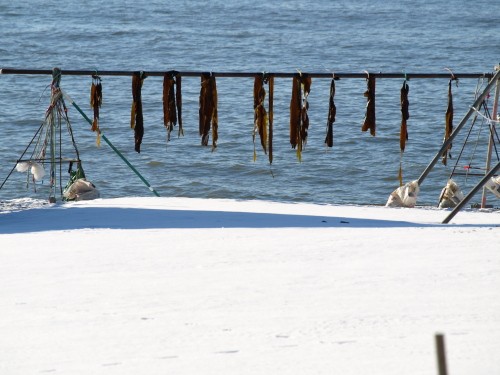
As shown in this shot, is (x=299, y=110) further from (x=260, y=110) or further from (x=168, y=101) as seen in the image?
(x=168, y=101)

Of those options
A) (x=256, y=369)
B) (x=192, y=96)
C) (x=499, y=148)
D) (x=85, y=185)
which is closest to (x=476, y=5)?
(x=192, y=96)

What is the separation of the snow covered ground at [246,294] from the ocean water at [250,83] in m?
4.65

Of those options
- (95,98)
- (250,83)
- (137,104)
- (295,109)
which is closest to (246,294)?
(295,109)

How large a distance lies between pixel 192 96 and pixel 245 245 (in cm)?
1935

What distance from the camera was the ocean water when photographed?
21.2m

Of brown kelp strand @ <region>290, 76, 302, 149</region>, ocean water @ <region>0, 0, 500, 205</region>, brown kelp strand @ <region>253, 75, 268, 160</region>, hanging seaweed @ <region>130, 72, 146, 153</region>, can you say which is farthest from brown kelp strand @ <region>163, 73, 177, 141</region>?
ocean water @ <region>0, 0, 500, 205</region>

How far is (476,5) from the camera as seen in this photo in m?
48.9

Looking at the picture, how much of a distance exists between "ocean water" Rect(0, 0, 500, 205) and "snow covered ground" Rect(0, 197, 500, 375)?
4.65 metres

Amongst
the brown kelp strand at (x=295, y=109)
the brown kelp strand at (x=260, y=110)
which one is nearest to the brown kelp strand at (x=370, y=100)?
the brown kelp strand at (x=295, y=109)

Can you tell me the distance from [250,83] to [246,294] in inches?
929

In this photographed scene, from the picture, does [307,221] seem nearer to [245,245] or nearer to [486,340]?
[245,245]

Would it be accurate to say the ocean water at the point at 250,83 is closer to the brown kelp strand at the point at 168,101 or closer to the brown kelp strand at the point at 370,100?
the brown kelp strand at the point at 370,100

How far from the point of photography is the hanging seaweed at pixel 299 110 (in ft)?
41.9

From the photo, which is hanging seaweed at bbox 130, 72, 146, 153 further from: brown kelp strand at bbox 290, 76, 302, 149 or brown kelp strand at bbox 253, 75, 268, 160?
brown kelp strand at bbox 290, 76, 302, 149
